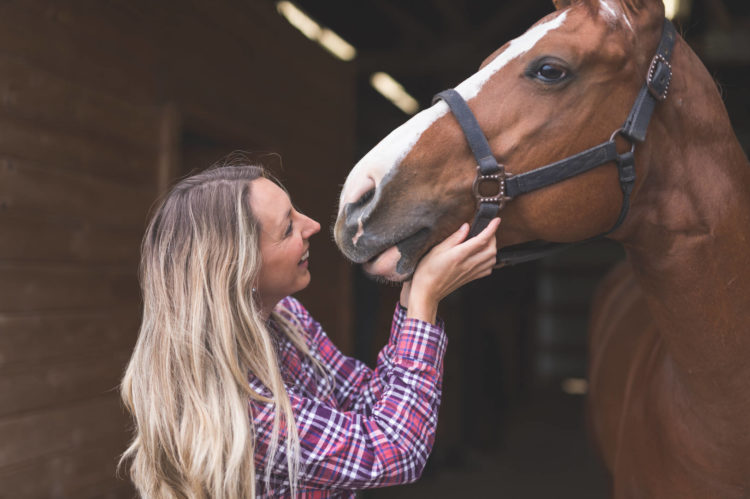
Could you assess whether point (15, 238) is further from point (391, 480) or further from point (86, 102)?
point (391, 480)

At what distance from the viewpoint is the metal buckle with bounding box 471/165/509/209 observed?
1.31 meters

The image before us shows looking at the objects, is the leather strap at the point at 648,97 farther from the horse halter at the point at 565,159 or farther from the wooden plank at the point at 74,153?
the wooden plank at the point at 74,153

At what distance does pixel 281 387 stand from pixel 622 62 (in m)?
0.93

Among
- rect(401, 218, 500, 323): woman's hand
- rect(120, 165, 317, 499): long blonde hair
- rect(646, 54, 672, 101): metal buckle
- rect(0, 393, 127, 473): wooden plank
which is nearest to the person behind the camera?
rect(120, 165, 317, 499): long blonde hair

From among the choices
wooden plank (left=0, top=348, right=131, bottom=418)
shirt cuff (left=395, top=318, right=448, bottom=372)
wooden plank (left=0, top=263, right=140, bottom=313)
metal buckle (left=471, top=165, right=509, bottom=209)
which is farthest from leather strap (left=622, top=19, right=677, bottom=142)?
wooden plank (left=0, top=263, right=140, bottom=313)

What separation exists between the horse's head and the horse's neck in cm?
10

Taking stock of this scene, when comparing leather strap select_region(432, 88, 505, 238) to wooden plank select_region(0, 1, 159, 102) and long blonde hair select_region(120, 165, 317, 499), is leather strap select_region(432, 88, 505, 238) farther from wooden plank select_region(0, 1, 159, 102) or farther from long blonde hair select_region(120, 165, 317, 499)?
wooden plank select_region(0, 1, 159, 102)

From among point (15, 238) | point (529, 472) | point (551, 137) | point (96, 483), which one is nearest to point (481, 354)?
point (529, 472)

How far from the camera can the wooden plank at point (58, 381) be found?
216 centimetres

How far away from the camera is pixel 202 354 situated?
47.3 inches

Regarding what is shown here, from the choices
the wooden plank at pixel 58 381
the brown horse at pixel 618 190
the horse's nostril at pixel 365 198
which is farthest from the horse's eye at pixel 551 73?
the wooden plank at pixel 58 381

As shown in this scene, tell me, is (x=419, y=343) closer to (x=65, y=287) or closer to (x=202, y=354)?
(x=202, y=354)

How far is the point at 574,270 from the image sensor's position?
10.1 m

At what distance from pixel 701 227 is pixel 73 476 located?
7.36ft
